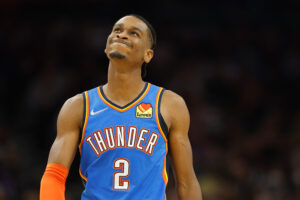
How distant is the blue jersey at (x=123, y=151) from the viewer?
3.67 m

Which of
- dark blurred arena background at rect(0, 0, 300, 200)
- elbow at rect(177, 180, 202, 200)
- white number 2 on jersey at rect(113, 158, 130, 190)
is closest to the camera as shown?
white number 2 on jersey at rect(113, 158, 130, 190)

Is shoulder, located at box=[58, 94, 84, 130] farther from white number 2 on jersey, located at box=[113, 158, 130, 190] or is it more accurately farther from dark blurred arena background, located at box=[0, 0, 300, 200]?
dark blurred arena background, located at box=[0, 0, 300, 200]

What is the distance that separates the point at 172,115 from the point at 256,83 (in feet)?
19.4

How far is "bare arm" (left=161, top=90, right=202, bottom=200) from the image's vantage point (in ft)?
12.7

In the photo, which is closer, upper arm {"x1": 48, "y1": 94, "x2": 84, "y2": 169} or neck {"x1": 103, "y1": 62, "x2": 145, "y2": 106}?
upper arm {"x1": 48, "y1": 94, "x2": 84, "y2": 169}

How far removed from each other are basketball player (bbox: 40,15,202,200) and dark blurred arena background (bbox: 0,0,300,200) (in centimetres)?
349

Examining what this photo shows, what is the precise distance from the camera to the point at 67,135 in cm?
374

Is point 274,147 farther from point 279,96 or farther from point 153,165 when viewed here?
point 153,165

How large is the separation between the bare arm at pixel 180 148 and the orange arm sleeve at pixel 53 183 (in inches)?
30.3

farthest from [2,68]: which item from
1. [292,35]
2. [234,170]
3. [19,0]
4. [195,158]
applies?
[292,35]

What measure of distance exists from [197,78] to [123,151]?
575cm

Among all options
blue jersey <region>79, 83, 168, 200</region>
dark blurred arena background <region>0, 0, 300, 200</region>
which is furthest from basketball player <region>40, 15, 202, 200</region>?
dark blurred arena background <region>0, 0, 300, 200</region>

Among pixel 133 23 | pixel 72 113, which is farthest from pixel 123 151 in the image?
pixel 133 23

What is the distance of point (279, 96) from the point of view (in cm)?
945
